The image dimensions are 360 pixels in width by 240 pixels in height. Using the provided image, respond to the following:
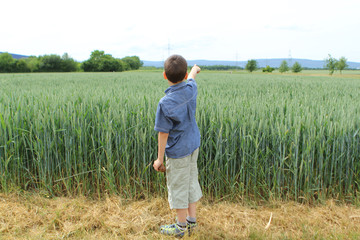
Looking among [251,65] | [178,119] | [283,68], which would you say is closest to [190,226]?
[178,119]

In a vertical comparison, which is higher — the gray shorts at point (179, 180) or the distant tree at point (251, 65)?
the distant tree at point (251, 65)

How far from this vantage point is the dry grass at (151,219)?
209 cm

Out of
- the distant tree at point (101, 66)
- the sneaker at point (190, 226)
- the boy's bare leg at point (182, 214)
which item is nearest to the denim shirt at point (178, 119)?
the boy's bare leg at point (182, 214)

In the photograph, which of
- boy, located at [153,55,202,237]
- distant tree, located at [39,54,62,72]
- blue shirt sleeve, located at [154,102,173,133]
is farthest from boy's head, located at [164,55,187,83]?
distant tree, located at [39,54,62,72]

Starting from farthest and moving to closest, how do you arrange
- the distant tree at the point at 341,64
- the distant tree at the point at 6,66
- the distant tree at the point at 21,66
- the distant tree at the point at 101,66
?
the distant tree at the point at 101,66 → the distant tree at the point at 21,66 → the distant tree at the point at 6,66 → the distant tree at the point at 341,64

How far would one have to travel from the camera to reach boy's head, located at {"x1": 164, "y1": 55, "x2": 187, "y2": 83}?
175 centimetres

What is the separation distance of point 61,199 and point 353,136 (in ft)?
9.91

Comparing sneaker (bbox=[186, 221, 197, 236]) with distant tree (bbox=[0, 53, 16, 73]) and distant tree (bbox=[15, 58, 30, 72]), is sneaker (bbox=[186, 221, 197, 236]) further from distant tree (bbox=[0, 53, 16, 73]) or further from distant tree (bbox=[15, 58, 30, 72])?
distant tree (bbox=[0, 53, 16, 73])

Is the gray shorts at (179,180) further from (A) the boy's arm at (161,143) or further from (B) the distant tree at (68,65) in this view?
(B) the distant tree at (68,65)

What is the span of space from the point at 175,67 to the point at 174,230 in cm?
128

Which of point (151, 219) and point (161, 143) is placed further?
point (151, 219)

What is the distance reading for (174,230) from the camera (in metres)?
2.03

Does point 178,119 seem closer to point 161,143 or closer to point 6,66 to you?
point 161,143

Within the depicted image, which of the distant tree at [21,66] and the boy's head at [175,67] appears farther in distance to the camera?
the distant tree at [21,66]
